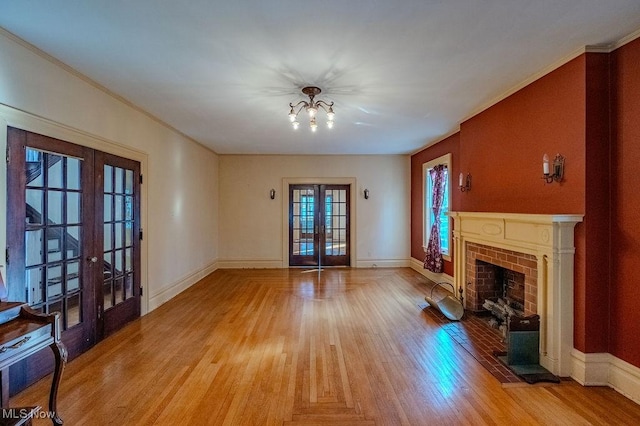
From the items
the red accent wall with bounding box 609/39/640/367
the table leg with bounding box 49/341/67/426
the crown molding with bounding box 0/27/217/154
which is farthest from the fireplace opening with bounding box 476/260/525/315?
the crown molding with bounding box 0/27/217/154

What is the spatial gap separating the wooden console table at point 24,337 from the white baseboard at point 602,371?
12.8 feet

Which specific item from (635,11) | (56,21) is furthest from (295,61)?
(635,11)

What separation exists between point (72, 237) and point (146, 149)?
1.70 meters

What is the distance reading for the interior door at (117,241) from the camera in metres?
3.48

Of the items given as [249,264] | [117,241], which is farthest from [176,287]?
[249,264]

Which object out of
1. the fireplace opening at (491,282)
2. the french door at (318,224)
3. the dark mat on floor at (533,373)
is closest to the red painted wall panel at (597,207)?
the dark mat on floor at (533,373)

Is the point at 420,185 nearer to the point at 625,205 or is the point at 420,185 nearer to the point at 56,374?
the point at 625,205

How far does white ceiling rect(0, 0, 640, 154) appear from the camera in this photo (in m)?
2.08

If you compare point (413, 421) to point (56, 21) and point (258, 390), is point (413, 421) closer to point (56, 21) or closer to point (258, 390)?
point (258, 390)

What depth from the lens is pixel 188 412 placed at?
7.35ft

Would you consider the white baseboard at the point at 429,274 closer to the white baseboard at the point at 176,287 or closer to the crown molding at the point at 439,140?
the crown molding at the point at 439,140

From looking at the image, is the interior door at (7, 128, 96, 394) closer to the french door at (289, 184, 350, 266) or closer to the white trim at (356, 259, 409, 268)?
the french door at (289, 184, 350, 266)

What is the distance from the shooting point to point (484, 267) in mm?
4203

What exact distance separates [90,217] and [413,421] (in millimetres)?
3536
